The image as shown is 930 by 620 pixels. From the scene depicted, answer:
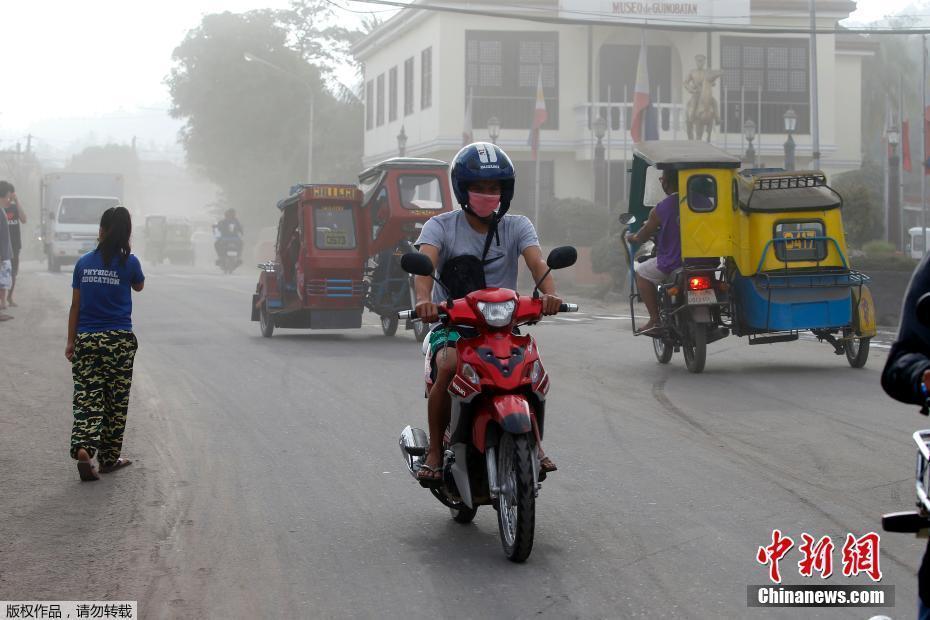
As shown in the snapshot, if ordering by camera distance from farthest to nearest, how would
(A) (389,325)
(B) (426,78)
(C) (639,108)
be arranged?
1. (B) (426,78)
2. (C) (639,108)
3. (A) (389,325)

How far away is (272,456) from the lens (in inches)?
364

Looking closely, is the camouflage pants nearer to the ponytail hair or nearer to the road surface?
the road surface

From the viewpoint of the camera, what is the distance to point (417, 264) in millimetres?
6105

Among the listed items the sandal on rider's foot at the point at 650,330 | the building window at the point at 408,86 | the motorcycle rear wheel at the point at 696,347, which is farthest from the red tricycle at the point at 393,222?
the building window at the point at 408,86

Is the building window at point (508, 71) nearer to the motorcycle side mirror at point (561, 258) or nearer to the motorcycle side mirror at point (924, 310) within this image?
the motorcycle side mirror at point (561, 258)

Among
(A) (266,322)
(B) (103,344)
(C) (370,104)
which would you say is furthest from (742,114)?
(B) (103,344)

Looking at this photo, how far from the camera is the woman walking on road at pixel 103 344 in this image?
8445 millimetres

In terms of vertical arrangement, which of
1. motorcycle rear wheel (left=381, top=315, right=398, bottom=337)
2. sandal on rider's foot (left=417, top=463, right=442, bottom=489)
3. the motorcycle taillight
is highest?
the motorcycle taillight

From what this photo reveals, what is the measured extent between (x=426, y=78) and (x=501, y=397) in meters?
41.4

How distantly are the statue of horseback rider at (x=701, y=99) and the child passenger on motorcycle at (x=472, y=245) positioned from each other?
113 feet

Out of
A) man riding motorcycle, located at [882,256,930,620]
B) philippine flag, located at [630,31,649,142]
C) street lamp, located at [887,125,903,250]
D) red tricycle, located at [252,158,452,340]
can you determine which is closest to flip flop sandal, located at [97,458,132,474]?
man riding motorcycle, located at [882,256,930,620]

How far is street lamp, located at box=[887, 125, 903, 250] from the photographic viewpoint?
115ft

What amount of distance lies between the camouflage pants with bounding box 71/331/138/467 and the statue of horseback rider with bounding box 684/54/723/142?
33.6m

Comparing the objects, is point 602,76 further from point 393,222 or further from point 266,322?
point 266,322
